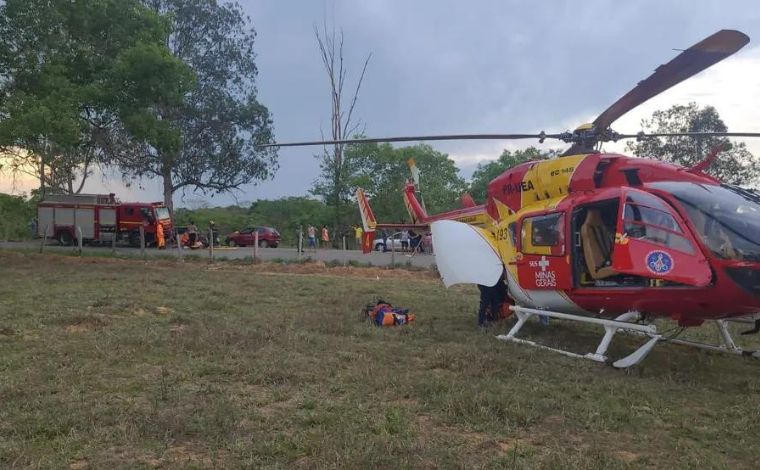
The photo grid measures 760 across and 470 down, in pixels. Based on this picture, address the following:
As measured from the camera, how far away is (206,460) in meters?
4.04

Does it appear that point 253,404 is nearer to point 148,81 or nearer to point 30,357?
point 30,357

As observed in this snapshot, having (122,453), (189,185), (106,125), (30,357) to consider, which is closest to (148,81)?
(106,125)

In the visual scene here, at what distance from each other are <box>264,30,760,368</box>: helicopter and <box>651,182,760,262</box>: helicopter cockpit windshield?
11 mm

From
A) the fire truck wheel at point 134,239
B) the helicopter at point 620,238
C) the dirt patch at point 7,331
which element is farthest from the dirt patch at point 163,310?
the fire truck wheel at point 134,239

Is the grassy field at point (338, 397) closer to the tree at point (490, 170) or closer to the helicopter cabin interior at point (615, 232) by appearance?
the helicopter cabin interior at point (615, 232)

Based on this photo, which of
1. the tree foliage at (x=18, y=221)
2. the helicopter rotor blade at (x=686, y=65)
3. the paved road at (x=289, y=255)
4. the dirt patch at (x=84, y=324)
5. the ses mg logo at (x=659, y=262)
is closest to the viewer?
the helicopter rotor blade at (x=686, y=65)

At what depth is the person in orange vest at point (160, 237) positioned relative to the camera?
3166cm

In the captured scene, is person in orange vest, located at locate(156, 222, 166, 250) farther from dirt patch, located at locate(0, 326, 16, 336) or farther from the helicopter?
the helicopter

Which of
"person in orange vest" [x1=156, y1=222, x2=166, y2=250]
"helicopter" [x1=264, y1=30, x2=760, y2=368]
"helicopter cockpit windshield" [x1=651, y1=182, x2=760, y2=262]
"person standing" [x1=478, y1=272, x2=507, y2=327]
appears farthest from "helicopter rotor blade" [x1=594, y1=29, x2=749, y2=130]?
"person in orange vest" [x1=156, y1=222, x2=166, y2=250]

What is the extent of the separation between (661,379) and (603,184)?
2.46m

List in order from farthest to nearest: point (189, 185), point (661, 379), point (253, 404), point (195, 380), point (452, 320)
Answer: point (189, 185), point (452, 320), point (661, 379), point (195, 380), point (253, 404)

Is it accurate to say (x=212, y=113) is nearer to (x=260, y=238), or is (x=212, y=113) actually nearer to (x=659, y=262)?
(x=260, y=238)

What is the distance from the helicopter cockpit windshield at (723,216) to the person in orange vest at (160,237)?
Result: 28.8m

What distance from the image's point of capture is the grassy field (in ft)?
13.8
